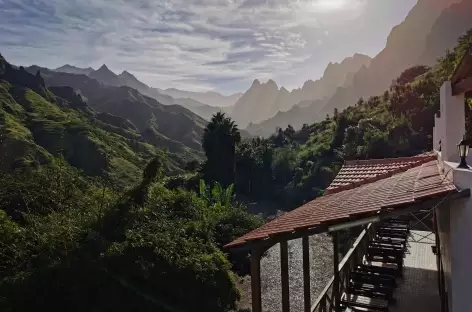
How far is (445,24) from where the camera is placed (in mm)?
94312

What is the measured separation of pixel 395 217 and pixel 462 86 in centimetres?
268

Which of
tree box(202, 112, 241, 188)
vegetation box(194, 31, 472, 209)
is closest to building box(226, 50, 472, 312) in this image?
vegetation box(194, 31, 472, 209)

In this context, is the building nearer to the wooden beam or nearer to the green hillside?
the wooden beam

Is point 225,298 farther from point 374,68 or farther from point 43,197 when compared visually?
point 374,68

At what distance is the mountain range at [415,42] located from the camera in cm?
9012

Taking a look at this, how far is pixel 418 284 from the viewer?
8.63 m

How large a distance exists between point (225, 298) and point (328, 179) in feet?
74.6

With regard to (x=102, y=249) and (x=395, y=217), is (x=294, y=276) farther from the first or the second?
(x=395, y=217)

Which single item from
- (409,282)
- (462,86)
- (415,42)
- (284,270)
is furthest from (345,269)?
(415,42)

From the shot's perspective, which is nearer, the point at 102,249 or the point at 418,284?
the point at 418,284

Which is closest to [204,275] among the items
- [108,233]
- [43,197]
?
[108,233]

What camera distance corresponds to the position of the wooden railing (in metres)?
6.99

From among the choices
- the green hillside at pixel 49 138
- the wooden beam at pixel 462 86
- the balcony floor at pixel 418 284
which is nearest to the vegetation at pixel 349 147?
the green hillside at pixel 49 138

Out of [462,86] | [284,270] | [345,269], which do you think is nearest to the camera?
[284,270]
